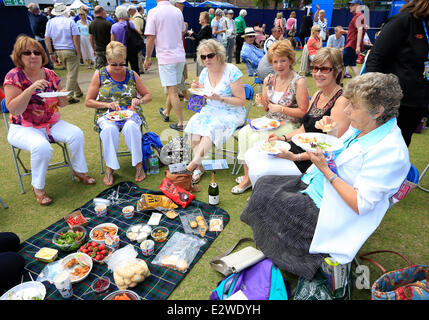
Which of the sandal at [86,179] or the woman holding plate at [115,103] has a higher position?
the woman holding plate at [115,103]

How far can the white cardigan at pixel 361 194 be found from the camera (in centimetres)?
156

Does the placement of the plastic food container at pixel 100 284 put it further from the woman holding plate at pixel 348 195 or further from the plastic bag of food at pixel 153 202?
the woman holding plate at pixel 348 195

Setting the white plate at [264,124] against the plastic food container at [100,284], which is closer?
the plastic food container at [100,284]

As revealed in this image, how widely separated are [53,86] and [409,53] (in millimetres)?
3957

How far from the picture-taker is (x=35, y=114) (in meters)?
3.16

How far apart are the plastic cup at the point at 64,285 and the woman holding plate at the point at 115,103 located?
1.65 m

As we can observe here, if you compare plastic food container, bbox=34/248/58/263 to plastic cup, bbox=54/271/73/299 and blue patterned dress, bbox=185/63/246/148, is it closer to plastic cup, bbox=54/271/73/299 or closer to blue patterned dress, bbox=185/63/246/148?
plastic cup, bbox=54/271/73/299

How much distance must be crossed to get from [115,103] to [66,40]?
157 inches

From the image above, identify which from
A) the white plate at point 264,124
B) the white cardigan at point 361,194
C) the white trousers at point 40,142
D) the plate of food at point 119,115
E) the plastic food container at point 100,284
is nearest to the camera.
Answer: the white cardigan at point 361,194

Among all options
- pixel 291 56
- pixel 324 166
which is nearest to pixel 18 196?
pixel 324 166

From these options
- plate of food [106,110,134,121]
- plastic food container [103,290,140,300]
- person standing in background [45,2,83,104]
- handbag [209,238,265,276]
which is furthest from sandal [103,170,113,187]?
person standing in background [45,2,83,104]

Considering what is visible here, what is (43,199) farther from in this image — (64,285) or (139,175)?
(64,285)

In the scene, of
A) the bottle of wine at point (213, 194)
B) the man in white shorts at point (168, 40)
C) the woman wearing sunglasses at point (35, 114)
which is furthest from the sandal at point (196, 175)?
the man in white shorts at point (168, 40)

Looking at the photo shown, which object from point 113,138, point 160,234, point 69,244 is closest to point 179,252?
point 160,234
